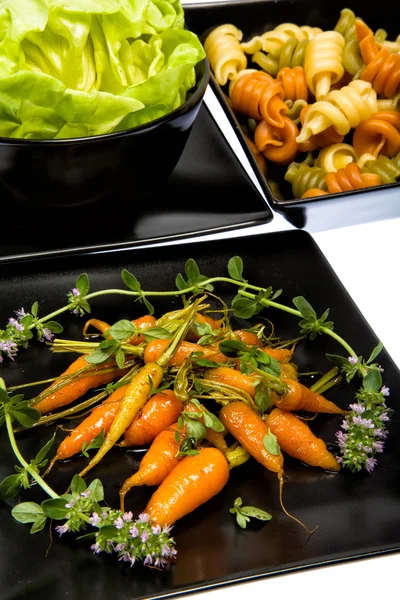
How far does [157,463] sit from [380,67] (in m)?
1.40

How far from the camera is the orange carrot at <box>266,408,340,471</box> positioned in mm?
1306

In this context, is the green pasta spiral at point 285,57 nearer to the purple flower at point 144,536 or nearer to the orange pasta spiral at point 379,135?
the orange pasta spiral at point 379,135

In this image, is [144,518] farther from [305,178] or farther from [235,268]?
[305,178]

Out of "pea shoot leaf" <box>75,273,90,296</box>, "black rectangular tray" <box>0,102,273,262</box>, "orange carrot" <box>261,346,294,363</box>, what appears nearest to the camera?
"orange carrot" <box>261,346,294,363</box>

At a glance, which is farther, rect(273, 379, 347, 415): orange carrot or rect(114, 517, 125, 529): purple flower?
rect(273, 379, 347, 415): orange carrot

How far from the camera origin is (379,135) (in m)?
2.15

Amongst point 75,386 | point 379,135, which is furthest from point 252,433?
point 379,135

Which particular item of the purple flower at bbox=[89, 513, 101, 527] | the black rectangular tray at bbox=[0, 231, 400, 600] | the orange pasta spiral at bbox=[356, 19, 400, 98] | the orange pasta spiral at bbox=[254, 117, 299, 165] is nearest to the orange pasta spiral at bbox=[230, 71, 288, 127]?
the orange pasta spiral at bbox=[254, 117, 299, 165]

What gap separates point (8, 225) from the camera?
1808 millimetres

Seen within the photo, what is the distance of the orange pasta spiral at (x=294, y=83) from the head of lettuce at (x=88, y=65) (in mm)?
502

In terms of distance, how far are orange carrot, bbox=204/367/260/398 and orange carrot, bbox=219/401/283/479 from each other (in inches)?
1.5

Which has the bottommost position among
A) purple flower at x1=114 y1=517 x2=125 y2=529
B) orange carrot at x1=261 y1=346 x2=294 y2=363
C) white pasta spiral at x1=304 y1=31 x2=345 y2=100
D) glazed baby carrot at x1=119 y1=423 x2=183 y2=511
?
glazed baby carrot at x1=119 y1=423 x2=183 y2=511

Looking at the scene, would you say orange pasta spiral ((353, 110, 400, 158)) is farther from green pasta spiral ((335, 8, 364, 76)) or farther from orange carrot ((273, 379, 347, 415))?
orange carrot ((273, 379, 347, 415))

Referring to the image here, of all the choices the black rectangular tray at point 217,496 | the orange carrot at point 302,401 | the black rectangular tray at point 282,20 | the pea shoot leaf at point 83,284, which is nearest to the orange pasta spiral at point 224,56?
the black rectangular tray at point 282,20
